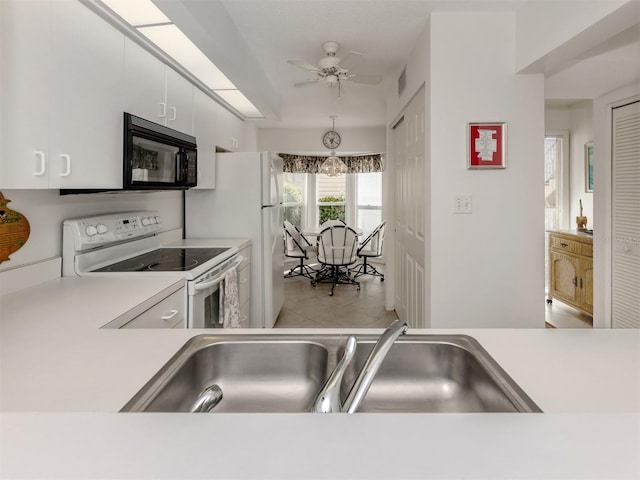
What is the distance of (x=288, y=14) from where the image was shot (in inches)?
106

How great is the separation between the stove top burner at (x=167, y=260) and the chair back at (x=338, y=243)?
2.73m

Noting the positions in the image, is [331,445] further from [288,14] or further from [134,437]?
[288,14]

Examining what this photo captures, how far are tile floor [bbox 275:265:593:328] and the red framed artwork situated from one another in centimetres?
205

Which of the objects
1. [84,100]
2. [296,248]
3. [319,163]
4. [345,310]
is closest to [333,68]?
[84,100]

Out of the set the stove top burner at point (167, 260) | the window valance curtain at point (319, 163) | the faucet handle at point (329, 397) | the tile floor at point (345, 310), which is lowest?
the tile floor at point (345, 310)

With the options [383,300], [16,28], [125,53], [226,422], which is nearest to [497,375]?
[226,422]

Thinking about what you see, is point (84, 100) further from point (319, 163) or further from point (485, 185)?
point (319, 163)

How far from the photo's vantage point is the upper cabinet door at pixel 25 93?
1.32m

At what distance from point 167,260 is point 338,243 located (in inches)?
133

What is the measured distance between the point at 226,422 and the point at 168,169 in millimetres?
2175

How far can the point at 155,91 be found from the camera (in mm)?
2361

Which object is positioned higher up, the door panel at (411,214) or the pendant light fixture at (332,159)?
the pendant light fixture at (332,159)

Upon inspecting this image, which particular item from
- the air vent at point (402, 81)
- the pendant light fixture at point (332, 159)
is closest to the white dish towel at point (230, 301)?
the air vent at point (402, 81)

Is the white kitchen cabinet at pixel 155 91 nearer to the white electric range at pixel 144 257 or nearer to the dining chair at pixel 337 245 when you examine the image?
the white electric range at pixel 144 257
